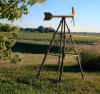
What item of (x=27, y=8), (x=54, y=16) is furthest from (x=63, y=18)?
(x=27, y=8)

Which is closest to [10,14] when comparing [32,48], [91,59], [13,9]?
[13,9]

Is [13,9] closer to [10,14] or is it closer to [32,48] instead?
[10,14]

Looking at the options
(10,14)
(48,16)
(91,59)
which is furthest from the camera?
(91,59)

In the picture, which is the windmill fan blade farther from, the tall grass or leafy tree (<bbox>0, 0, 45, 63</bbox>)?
the tall grass

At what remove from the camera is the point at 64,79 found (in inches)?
495

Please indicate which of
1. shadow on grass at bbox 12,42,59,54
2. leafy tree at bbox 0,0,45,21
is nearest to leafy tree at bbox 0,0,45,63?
leafy tree at bbox 0,0,45,21

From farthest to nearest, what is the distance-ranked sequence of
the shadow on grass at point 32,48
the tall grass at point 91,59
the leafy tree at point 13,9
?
the shadow on grass at point 32,48, the tall grass at point 91,59, the leafy tree at point 13,9

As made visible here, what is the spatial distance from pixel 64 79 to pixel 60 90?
1.82m

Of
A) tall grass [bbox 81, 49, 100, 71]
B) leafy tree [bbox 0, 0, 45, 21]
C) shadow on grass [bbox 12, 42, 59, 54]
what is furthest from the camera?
shadow on grass [bbox 12, 42, 59, 54]

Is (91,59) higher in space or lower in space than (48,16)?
lower

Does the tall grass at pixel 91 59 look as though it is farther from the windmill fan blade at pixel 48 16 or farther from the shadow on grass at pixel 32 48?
the shadow on grass at pixel 32 48

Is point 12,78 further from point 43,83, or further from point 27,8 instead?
point 27,8

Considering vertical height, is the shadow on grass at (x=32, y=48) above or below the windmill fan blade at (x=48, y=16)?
below

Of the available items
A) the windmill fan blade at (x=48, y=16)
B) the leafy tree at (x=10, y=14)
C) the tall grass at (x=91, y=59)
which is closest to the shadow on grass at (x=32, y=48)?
the tall grass at (x=91, y=59)
